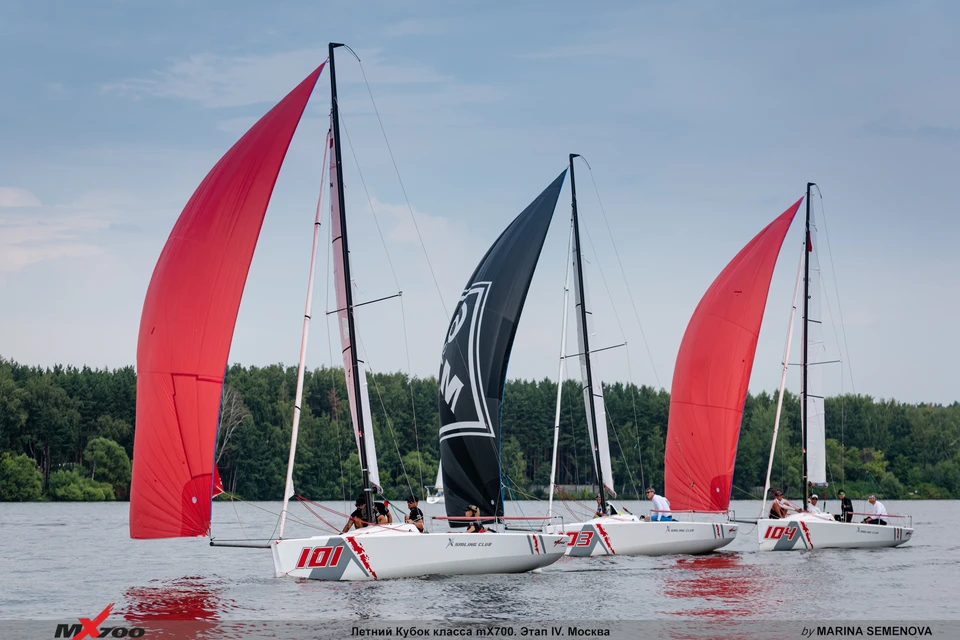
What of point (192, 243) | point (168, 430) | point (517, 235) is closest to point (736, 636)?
point (168, 430)

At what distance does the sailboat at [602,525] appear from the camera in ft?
88.5

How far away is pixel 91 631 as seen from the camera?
1664cm

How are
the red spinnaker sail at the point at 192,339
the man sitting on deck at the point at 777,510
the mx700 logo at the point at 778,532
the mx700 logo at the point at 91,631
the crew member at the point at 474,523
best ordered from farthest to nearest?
the man sitting on deck at the point at 777,510 → the mx700 logo at the point at 778,532 → the crew member at the point at 474,523 → the red spinnaker sail at the point at 192,339 → the mx700 logo at the point at 91,631

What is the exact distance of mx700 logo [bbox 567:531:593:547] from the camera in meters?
26.8

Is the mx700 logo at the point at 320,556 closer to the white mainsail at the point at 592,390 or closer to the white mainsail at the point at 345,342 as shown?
the white mainsail at the point at 345,342

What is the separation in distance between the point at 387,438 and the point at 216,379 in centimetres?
6888

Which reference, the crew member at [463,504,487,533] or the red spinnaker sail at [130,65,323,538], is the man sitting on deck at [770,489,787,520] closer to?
the crew member at [463,504,487,533]

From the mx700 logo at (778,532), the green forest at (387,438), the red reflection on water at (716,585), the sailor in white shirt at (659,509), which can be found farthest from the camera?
the green forest at (387,438)

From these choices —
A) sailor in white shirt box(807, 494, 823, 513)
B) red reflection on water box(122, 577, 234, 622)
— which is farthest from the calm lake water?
sailor in white shirt box(807, 494, 823, 513)

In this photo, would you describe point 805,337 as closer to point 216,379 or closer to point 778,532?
point 778,532

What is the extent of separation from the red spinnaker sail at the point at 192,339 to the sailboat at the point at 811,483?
54.5 ft

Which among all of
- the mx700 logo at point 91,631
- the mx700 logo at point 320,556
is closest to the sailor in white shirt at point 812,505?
the mx700 logo at point 320,556

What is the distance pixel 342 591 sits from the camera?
2038 centimetres

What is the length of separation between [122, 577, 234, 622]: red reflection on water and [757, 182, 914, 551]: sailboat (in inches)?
596
